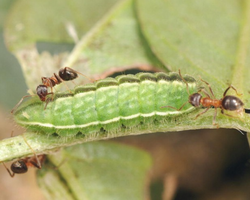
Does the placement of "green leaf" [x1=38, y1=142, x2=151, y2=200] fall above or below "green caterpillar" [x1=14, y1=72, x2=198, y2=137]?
below

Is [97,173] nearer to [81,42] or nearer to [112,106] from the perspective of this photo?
[112,106]

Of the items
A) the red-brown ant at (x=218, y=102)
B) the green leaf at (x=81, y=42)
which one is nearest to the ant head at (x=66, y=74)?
the green leaf at (x=81, y=42)

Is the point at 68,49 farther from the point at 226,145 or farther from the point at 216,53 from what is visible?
the point at 226,145

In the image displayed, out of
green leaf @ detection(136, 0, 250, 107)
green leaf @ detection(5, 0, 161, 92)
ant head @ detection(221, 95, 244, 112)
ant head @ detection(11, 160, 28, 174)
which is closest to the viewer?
ant head @ detection(221, 95, 244, 112)

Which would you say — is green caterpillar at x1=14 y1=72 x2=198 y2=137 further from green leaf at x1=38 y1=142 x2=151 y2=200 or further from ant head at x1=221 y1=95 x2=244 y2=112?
green leaf at x1=38 y1=142 x2=151 y2=200

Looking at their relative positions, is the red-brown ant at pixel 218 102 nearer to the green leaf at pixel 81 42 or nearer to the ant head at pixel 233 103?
the ant head at pixel 233 103

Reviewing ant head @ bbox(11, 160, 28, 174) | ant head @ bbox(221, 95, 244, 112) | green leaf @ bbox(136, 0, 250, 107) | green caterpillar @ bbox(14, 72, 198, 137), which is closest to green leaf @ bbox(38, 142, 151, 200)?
ant head @ bbox(11, 160, 28, 174)

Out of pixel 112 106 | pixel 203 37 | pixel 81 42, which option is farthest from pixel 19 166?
pixel 203 37
